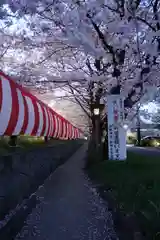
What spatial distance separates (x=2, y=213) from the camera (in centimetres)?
549

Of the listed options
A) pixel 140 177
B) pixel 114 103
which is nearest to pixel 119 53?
pixel 114 103

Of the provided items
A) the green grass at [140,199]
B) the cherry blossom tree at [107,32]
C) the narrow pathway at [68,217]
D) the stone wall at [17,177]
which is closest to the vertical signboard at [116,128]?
the cherry blossom tree at [107,32]

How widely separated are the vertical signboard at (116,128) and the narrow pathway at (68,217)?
10.3 ft

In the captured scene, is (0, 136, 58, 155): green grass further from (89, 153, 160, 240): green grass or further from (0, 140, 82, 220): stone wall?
(89, 153, 160, 240): green grass

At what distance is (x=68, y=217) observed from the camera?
267 inches

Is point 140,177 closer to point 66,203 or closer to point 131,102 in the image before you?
point 66,203

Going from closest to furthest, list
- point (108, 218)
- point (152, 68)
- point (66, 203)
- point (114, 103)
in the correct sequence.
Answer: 1. point (108, 218)
2. point (66, 203)
3. point (152, 68)
4. point (114, 103)

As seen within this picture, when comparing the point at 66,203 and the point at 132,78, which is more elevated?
the point at 132,78

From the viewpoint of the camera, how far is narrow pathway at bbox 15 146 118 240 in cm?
561

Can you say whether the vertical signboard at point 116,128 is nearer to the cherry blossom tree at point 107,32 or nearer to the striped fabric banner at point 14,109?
the cherry blossom tree at point 107,32

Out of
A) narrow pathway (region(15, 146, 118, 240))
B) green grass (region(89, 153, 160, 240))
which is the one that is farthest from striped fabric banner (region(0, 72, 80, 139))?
green grass (region(89, 153, 160, 240))

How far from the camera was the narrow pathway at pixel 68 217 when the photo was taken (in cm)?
561

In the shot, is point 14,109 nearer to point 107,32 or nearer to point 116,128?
point 107,32

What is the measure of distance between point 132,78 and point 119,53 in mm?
1274
